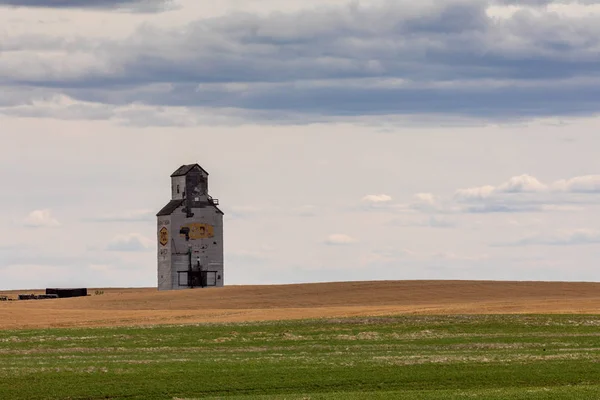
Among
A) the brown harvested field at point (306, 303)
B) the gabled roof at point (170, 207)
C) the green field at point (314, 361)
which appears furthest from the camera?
the gabled roof at point (170, 207)

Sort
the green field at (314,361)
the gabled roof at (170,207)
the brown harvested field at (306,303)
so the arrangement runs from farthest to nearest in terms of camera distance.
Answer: the gabled roof at (170,207), the brown harvested field at (306,303), the green field at (314,361)

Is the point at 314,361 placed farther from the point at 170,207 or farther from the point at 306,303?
the point at 170,207

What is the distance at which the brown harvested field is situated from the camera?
228 ft

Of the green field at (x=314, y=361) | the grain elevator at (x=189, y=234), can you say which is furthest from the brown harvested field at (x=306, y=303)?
the green field at (x=314, y=361)

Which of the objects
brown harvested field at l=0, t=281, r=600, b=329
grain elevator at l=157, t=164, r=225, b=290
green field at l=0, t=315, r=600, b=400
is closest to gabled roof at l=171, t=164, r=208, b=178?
grain elevator at l=157, t=164, r=225, b=290

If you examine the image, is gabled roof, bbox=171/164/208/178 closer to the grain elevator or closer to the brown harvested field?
the grain elevator

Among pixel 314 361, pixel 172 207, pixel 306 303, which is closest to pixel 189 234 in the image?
pixel 172 207

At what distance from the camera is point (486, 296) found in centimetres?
8856

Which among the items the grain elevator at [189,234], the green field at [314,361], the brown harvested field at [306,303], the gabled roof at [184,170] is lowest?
the green field at [314,361]

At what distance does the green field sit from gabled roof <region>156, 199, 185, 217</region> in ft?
122

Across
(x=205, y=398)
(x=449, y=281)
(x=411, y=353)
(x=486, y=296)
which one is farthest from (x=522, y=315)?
(x=449, y=281)

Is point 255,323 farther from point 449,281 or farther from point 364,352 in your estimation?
point 449,281

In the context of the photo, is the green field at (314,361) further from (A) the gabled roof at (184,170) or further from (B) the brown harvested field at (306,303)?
(A) the gabled roof at (184,170)

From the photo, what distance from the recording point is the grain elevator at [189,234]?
316 feet
